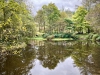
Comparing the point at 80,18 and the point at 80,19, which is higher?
the point at 80,18

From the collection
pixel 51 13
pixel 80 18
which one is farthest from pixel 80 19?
pixel 51 13

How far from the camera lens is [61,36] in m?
35.1

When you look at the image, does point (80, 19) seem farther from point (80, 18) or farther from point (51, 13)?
point (51, 13)

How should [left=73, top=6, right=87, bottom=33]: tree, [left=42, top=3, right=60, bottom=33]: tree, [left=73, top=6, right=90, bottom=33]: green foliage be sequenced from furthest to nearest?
[left=42, top=3, right=60, bottom=33]: tree
[left=73, top=6, right=87, bottom=33]: tree
[left=73, top=6, right=90, bottom=33]: green foliage

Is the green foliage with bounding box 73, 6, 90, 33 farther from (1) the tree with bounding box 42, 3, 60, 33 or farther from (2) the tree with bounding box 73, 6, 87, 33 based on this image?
(1) the tree with bounding box 42, 3, 60, 33

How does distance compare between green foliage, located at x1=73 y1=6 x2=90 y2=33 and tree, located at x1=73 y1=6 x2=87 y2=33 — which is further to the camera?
tree, located at x1=73 y1=6 x2=87 y2=33

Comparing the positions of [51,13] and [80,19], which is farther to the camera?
[51,13]

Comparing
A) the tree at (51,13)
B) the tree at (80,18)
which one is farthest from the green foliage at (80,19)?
the tree at (51,13)

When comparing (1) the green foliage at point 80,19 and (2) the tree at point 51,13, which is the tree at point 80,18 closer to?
(1) the green foliage at point 80,19

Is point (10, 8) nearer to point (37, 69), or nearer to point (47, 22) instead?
point (37, 69)

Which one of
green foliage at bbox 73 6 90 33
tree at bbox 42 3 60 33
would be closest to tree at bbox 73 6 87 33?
green foliage at bbox 73 6 90 33

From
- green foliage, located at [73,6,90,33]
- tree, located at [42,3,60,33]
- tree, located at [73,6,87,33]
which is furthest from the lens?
tree, located at [42,3,60,33]

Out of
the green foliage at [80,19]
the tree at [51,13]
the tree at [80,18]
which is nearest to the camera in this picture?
the green foliage at [80,19]

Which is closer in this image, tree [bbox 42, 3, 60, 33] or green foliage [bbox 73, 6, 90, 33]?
green foliage [bbox 73, 6, 90, 33]
